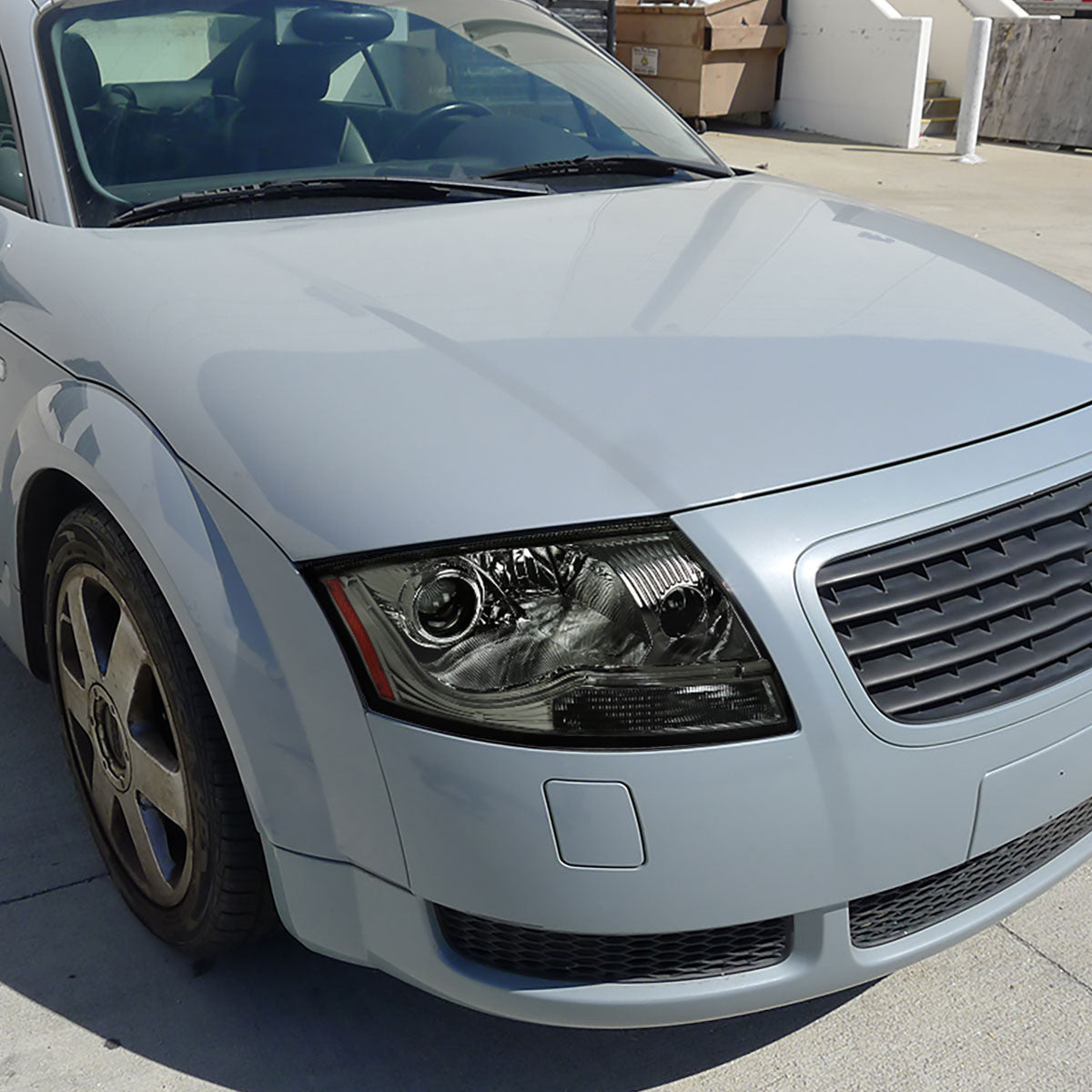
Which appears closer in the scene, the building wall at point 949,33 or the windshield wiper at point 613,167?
the windshield wiper at point 613,167

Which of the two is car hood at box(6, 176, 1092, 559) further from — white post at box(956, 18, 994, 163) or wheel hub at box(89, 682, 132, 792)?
white post at box(956, 18, 994, 163)

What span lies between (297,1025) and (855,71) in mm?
13751

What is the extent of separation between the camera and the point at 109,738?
2164mm

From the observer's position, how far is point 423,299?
201 centimetres

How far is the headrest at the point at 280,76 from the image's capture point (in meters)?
2.75

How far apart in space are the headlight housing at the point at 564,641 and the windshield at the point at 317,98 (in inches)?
48.4

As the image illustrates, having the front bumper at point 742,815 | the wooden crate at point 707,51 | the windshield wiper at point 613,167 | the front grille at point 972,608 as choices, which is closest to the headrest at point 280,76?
the windshield wiper at point 613,167

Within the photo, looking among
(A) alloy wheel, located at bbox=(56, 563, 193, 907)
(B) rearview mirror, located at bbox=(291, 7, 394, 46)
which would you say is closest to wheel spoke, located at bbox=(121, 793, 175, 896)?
(A) alloy wheel, located at bbox=(56, 563, 193, 907)

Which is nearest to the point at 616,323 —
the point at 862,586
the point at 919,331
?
the point at 919,331

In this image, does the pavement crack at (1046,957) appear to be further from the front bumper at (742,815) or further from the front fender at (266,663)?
the front fender at (266,663)

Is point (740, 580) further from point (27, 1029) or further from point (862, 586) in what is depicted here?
point (27, 1029)

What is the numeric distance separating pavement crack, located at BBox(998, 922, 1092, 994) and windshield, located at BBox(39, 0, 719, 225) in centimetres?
179

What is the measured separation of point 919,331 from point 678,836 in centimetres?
95

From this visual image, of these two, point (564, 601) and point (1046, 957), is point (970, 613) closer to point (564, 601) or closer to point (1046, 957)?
point (564, 601)
